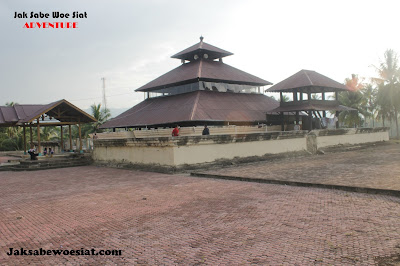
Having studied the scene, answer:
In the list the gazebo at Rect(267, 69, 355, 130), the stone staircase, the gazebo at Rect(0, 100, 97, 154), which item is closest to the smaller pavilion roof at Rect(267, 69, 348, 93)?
the gazebo at Rect(267, 69, 355, 130)

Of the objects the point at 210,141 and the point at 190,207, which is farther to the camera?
the point at 210,141

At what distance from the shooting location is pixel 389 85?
37.9 m

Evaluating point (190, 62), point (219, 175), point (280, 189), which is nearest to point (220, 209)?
point (280, 189)

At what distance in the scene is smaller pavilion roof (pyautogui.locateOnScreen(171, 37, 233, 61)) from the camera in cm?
2905

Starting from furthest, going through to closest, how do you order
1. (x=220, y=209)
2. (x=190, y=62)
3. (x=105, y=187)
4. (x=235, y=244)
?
(x=190, y=62) < (x=105, y=187) < (x=220, y=209) < (x=235, y=244)

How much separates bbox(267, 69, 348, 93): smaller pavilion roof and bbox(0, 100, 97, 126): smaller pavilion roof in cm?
1308

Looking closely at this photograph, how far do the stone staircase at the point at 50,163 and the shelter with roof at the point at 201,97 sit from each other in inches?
233

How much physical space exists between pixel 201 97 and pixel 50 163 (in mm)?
11415

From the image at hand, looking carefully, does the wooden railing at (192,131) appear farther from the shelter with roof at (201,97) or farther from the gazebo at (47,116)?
the gazebo at (47,116)

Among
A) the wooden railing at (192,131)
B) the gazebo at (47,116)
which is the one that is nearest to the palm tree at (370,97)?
the wooden railing at (192,131)

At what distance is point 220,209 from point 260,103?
853 inches

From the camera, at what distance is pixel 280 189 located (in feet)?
26.4

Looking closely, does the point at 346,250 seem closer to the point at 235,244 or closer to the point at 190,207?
the point at 235,244

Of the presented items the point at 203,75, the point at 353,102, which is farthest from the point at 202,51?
the point at 353,102
